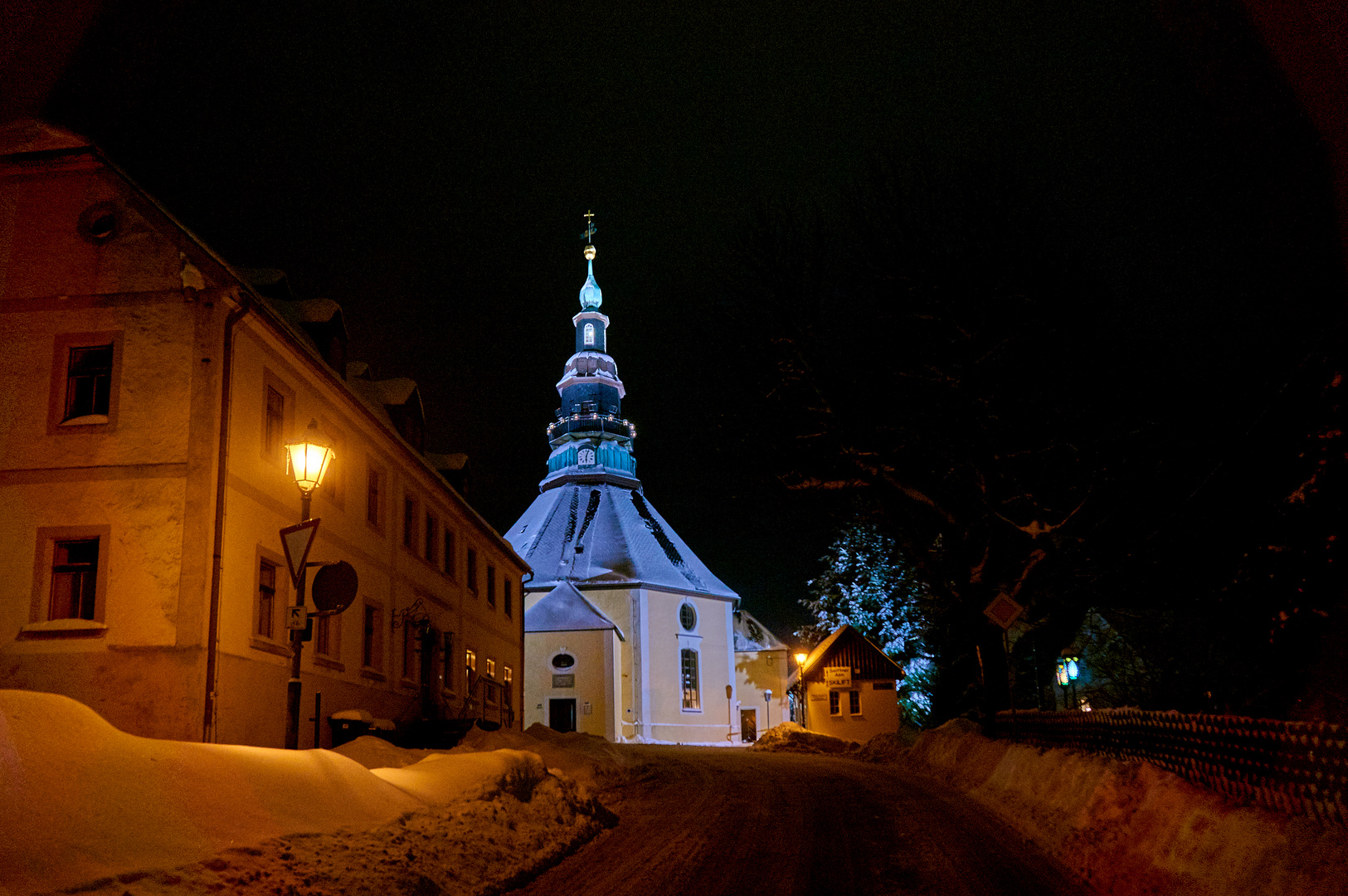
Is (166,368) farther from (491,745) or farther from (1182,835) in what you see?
(1182,835)

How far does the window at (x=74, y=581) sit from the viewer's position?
13570 millimetres

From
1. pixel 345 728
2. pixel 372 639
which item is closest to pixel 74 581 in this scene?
pixel 345 728

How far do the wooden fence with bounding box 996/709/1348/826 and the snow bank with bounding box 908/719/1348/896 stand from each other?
0.30 metres

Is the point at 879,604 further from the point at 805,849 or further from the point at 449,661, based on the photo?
the point at 805,849

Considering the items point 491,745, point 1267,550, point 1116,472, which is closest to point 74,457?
point 491,745

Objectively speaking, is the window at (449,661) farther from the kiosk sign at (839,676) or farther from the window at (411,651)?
the kiosk sign at (839,676)

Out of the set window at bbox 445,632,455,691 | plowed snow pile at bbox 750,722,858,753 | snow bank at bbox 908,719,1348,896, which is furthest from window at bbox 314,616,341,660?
plowed snow pile at bbox 750,722,858,753

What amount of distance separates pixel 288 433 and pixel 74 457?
3.28 metres

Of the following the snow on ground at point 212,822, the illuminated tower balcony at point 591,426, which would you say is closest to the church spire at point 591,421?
the illuminated tower balcony at point 591,426

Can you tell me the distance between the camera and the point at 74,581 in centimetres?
1367

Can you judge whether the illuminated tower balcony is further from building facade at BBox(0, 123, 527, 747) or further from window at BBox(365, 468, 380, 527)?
building facade at BBox(0, 123, 527, 747)

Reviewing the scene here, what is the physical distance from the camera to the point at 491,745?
664 inches

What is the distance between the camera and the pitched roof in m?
42.4

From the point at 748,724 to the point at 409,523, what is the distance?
4220cm
